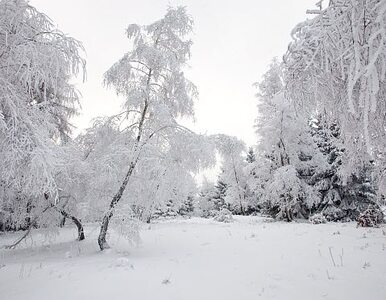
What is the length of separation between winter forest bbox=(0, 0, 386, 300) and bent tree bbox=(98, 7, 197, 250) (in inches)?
1.8

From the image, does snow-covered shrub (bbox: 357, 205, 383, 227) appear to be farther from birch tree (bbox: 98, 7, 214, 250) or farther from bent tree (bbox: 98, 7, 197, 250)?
bent tree (bbox: 98, 7, 197, 250)

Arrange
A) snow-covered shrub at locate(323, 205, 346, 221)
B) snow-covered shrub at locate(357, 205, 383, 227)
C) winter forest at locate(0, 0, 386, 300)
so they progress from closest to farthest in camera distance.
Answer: winter forest at locate(0, 0, 386, 300), snow-covered shrub at locate(357, 205, 383, 227), snow-covered shrub at locate(323, 205, 346, 221)

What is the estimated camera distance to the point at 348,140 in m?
6.38

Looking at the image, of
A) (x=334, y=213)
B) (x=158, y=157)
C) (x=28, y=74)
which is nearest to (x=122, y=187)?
(x=158, y=157)

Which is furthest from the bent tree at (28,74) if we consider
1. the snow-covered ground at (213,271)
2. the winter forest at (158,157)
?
the snow-covered ground at (213,271)

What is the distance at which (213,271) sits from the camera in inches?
285

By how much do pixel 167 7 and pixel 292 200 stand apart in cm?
1636

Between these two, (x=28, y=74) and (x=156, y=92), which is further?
(x=156, y=92)

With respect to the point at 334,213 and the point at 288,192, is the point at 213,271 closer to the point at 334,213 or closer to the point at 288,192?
the point at 288,192

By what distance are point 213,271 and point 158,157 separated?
12.7 ft

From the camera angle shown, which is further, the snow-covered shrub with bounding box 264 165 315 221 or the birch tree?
the snow-covered shrub with bounding box 264 165 315 221

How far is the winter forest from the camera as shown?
4.77 m

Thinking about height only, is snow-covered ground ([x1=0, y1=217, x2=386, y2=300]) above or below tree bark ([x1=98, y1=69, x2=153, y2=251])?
below

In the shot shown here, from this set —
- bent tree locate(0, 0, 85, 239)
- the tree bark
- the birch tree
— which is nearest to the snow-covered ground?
the tree bark
